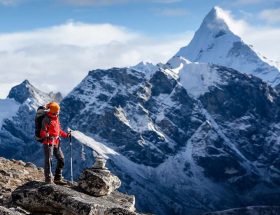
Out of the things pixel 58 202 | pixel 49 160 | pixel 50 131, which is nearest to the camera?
pixel 58 202

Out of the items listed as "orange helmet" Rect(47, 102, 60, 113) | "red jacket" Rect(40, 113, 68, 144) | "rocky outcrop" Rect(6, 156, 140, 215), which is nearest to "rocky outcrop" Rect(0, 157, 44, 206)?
"rocky outcrop" Rect(6, 156, 140, 215)

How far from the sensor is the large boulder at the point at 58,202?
877 inches

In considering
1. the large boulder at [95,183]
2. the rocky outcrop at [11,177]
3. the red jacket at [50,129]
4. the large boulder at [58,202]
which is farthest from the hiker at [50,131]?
the large boulder at [58,202]

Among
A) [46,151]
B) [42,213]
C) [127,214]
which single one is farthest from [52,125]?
[127,214]

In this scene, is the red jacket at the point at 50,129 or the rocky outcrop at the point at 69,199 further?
the red jacket at the point at 50,129

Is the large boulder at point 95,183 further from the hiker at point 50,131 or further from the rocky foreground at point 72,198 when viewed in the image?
the hiker at point 50,131

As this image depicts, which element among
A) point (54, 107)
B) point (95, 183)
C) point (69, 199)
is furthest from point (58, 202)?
point (54, 107)

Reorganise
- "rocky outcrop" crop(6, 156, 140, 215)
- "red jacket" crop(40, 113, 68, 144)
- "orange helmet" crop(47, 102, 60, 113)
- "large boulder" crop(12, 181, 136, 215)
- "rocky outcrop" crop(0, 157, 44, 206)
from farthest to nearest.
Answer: "rocky outcrop" crop(0, 157, 44, 206), "orange helmet" crop(47, 102, 60, 113), "red jacket" crop(40, 113, 68, 144), "rocky outcrop" crop(6, 156, 140, 215), "large boulder" crop(12, 181, 136, 215)

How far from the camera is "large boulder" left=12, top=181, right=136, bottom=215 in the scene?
73.1ft

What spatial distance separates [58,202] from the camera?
22797 mm

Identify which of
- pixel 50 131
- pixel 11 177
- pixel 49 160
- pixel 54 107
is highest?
pixel 54 107

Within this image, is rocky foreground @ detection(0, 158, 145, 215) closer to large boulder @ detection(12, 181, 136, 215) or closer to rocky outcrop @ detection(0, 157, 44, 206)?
large boulder @ detection(12, 181, 136, 215)

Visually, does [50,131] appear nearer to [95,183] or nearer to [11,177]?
[95,183]

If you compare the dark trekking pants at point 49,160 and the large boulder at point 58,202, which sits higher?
the dark trekking pants at point 49,160
